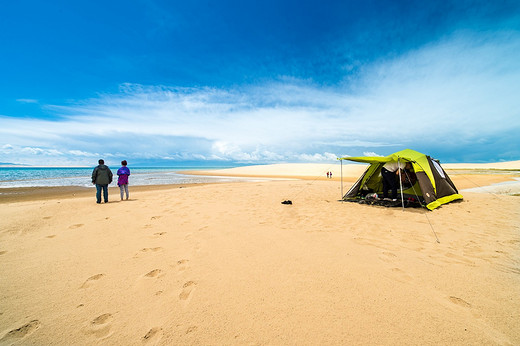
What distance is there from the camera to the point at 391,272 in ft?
12.4

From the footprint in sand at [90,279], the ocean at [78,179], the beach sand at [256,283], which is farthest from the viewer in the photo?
the ocean at [78,179]

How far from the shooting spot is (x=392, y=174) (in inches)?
412

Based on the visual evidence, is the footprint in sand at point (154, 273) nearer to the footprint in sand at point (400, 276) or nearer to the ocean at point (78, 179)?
the footprint in sand at point (400, 276)

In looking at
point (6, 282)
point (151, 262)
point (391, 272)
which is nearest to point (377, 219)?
point (391, 272)

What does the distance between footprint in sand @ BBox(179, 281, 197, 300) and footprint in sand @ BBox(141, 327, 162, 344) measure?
23.0 inches

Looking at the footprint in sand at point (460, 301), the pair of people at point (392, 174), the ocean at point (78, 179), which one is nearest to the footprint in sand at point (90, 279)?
the footprint in sand at point (460, 301)

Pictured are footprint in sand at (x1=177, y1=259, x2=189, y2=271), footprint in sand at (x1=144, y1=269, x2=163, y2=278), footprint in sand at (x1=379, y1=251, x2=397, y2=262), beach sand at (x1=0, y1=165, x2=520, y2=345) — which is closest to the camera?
beach sand at (x1=0, y1=165, x2=520, y2=345)

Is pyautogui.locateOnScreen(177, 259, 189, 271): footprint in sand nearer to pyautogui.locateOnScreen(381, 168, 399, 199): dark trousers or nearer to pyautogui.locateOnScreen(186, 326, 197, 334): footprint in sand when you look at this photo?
pyautogui.locateOnScreen(186, 326, 197, 334): footprint in sand

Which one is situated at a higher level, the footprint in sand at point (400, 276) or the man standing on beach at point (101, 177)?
the man standing on beach at point (101, 177)

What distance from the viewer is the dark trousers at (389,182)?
1023 cm

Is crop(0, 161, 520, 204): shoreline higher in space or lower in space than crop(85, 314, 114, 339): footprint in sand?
higher

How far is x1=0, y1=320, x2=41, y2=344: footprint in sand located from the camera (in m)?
2.39

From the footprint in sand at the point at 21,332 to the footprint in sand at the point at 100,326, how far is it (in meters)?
0.63

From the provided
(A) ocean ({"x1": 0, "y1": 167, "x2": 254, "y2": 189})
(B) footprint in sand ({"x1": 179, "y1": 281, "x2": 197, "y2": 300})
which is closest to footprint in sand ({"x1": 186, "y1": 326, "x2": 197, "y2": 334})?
(B) footprint in sand ({"x1": 179, "y1": 281, "x2": 197, "y2": 300})
